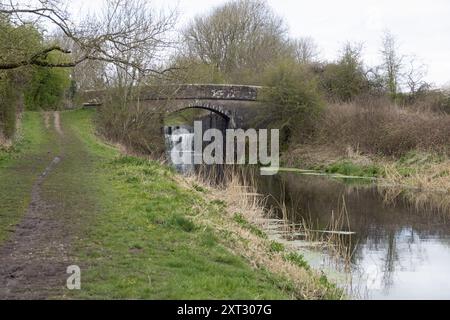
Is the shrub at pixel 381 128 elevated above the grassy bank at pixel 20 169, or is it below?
above

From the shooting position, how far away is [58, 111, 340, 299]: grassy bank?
6105 millimetres

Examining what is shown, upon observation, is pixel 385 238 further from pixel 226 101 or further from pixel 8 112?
pixel 226 101

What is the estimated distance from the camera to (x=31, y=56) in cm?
1397

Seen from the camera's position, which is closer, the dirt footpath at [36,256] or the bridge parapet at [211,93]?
the dirt footpath at [36,256]

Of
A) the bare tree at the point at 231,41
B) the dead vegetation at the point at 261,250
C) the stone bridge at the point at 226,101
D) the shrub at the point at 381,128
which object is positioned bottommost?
the dead vegetation at the point at 261,250

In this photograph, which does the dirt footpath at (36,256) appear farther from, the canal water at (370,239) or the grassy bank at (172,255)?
the canal water at (370,239)

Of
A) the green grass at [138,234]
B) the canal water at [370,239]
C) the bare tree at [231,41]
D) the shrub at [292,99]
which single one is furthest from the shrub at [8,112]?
the bare tree at [231,41]
